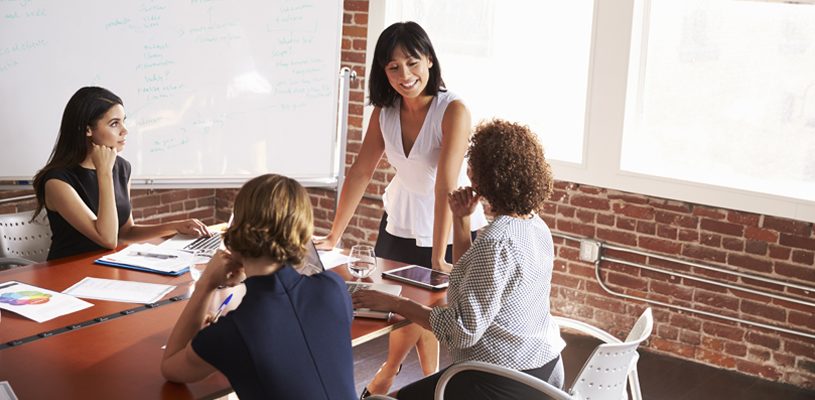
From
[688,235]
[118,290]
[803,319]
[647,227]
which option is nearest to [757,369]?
[803,319]

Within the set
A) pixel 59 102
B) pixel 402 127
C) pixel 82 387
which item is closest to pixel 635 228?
pixel 402 127

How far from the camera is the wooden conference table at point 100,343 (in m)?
2.20

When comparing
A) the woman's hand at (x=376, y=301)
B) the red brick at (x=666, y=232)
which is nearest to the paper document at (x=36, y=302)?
the woman's hand at (x=376, y=301)

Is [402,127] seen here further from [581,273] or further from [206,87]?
[581,273]

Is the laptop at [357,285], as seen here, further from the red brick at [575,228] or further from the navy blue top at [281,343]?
the red brick at [575,228]

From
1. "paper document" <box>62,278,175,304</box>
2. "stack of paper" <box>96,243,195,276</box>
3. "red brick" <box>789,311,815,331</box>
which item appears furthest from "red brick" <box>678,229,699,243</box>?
"paper document" <box>62,278,175,304</box>

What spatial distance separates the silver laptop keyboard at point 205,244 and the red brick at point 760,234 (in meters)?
2.63

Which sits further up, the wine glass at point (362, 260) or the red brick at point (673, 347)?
the wine glass at point (362, 260)

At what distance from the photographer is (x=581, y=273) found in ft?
16.8

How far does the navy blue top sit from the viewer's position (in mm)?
2082

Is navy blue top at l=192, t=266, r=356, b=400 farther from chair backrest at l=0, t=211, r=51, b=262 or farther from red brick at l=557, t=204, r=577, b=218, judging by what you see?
red brick at l=557, t=204, r=577, b=218

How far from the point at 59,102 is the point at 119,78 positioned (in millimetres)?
286

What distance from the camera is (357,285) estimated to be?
9.90ft

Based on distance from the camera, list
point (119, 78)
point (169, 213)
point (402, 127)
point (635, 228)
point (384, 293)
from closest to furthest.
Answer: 1. point (384, 293)
2. point (402, 127)
3. point (119, 78)
4. point (635, 228)
5. point (169, 213)
